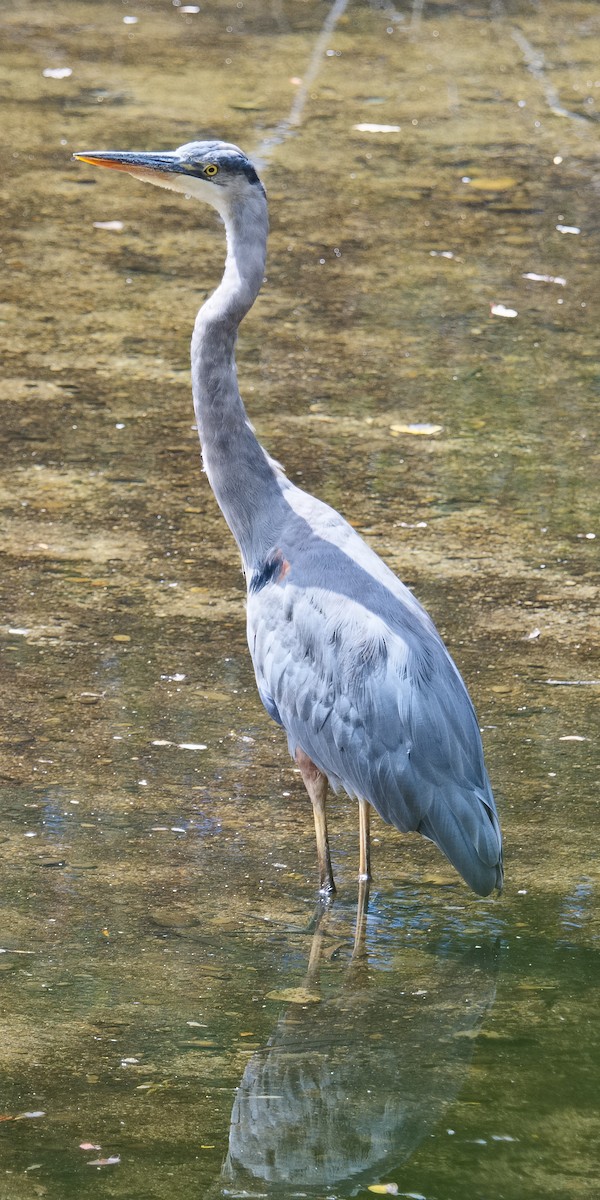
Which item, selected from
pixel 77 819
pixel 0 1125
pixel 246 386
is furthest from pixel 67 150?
pixel 0 1125

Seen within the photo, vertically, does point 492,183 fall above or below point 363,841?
above

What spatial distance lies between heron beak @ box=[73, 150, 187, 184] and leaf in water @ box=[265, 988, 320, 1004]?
228cm

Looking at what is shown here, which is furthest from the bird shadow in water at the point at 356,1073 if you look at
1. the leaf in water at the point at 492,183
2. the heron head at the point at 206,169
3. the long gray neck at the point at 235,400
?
the leaf in water at the point at 492,183

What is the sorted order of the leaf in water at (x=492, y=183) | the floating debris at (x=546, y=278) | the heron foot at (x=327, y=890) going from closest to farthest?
1. the heron foot at (x=327, y=890)
2. the floating debris at (x=546, y=278)
3. the leaf in water at (x=492, y=183)

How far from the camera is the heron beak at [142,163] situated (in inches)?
183

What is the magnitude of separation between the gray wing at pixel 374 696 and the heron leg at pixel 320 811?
5 cm

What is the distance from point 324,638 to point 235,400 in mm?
792

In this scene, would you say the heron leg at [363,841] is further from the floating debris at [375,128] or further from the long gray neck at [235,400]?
the floating debris at [375,128]

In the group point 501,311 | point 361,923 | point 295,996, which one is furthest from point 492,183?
point 295,996

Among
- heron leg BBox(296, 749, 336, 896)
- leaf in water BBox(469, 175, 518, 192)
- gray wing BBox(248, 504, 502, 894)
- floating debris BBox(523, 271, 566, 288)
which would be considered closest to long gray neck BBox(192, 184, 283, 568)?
gray wing BBox(248, 504, 502, 894)

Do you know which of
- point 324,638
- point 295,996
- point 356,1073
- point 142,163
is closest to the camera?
point 356,1073

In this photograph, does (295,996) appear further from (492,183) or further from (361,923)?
(492,183)

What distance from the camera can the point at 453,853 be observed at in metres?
4.13

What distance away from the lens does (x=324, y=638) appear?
442cm
